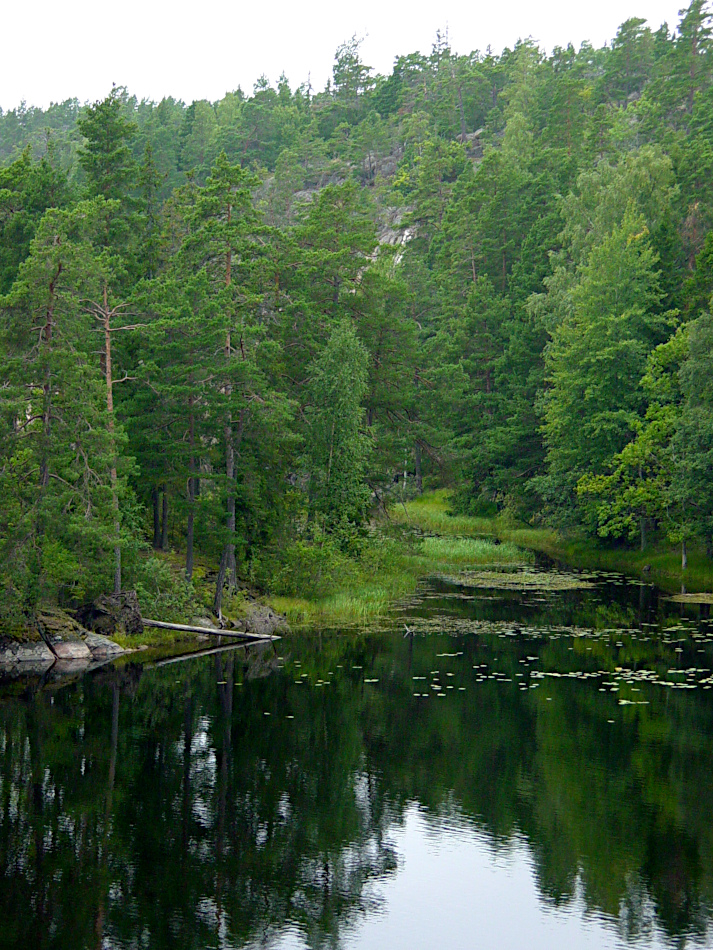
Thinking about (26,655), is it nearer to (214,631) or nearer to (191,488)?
(214,631)

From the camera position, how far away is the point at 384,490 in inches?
2057

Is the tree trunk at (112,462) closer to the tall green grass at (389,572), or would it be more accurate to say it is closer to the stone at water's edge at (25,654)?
the stone at water's edge at (25,654)

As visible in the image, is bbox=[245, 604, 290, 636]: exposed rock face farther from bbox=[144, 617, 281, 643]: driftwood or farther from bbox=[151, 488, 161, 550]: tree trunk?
bbox=[151, 488, 161, 550]: tree trunk

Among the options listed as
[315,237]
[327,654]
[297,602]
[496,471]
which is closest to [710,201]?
[496,471]

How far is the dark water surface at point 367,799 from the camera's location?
1484 cm

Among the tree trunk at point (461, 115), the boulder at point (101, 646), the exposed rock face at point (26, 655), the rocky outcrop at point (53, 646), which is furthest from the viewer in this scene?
the tree trunk at point (461, 115)

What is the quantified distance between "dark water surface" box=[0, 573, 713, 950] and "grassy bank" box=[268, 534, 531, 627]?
5.11m

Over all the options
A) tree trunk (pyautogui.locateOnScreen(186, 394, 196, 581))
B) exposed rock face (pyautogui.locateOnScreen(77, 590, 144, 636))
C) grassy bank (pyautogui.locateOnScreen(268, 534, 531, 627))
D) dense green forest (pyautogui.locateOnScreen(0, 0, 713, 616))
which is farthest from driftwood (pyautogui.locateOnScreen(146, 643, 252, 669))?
tree trunk (pyautogui.locateOnScreen(186, 394, 196, 581))

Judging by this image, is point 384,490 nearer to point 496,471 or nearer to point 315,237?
point 315,237

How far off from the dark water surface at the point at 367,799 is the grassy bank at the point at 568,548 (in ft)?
54.6

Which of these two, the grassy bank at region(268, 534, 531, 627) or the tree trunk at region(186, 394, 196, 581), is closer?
the tree trunk at region(186, 394, 196, 581)

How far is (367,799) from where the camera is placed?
20188 mm

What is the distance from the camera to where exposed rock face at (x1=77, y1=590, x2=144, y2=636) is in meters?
33.6

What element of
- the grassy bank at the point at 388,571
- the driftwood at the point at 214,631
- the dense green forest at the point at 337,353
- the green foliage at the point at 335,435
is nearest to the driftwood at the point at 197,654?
the driftwood at the point at 214,631
